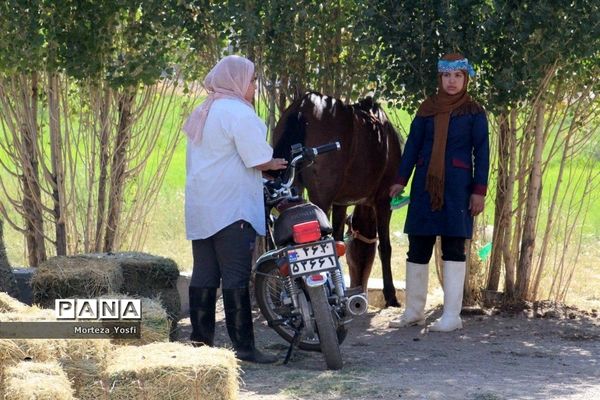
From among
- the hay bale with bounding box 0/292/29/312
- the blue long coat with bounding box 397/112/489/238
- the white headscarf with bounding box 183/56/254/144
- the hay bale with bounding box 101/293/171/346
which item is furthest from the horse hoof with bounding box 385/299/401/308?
the hay bale with bounding box 0/292/29/312

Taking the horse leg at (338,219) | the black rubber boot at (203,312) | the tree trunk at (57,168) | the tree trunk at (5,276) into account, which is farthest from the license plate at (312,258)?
the tree trunk at (57,168)

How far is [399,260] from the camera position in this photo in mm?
12492

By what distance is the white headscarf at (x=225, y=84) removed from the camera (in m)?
6.43

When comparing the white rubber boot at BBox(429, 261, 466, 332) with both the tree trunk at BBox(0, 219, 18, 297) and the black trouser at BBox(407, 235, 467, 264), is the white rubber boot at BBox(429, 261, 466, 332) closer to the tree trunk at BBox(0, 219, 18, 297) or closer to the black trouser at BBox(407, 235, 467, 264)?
the black trouser at BBox(407, 235, 467, 264)

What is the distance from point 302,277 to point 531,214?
9.68ft

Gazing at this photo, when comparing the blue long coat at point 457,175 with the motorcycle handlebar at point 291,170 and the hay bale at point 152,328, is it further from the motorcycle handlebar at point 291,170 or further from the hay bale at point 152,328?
the hay bale at point 152,328

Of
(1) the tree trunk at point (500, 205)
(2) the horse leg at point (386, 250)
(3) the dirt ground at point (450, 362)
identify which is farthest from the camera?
(2) the horse leg at point (386, 250)

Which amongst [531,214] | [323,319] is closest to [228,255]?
[323,319]

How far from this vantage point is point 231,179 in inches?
252

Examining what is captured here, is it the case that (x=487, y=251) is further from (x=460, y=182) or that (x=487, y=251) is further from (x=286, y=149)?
(x=286, y=149)

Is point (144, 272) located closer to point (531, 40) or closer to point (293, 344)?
point (293, 344)

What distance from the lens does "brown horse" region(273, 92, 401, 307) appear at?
25.7 ft

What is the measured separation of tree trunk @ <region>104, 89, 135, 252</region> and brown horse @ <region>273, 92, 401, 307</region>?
1488mm

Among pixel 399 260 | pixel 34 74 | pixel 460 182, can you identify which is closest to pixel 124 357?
pixel 460 182
